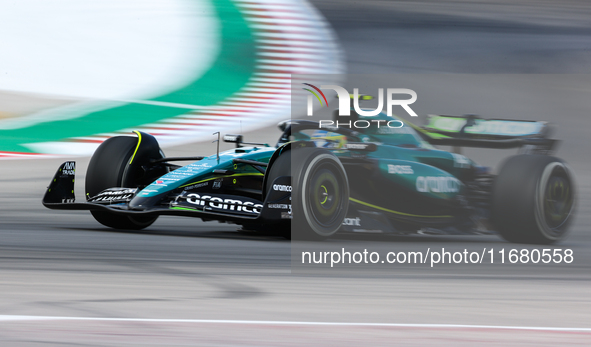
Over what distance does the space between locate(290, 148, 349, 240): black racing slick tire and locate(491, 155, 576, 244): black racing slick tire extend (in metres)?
1.30

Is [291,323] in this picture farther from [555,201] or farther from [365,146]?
[555,201]

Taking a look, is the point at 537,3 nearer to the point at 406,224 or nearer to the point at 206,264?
the point at 406,224

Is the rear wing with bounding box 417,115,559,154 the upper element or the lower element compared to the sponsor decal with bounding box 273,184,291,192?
upper

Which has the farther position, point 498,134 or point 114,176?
point 114,176

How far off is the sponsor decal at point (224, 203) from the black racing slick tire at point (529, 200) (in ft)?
6.54

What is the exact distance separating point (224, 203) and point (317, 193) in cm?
76

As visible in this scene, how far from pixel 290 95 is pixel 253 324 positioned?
13.7 metres

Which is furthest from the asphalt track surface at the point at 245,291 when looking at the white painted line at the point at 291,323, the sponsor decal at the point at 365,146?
the sponsor decal at the point at 365,146

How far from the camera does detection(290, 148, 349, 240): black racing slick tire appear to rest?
6336 millimetres

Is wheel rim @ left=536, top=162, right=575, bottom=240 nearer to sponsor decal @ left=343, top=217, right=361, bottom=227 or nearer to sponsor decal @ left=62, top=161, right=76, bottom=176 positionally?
sponsor decal @ left=343, top=217, right=361, bottom=227

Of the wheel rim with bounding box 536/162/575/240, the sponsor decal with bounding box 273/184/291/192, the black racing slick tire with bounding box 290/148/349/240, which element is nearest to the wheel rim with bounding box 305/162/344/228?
the black racing slick tire with bounding box 290/148/349/240

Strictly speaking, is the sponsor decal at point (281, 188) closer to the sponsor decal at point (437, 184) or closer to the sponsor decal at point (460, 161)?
the sponsor decal at point (437, 184)

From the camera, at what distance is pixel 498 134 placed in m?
7.39

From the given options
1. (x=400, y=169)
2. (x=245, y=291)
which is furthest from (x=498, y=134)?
(x=245, y=291)
